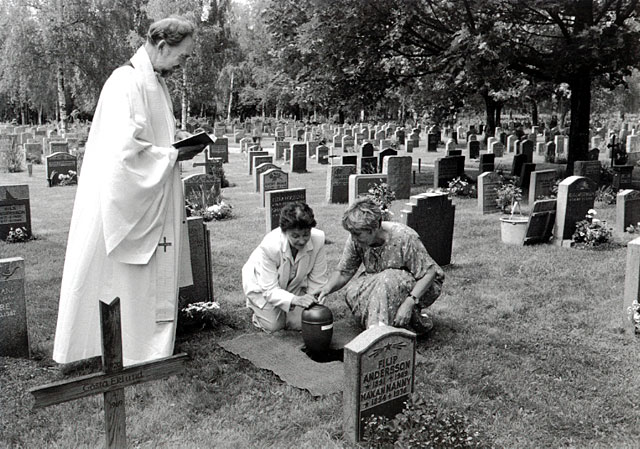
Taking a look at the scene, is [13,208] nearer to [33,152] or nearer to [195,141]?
[195,141]

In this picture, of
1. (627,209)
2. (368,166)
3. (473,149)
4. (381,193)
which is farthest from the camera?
(473,149)

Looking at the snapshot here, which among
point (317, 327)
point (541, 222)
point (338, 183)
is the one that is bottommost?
point (317, 327)

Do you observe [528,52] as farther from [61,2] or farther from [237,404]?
[61,2]

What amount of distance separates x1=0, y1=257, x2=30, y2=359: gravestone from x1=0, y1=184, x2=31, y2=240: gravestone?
5614 mm

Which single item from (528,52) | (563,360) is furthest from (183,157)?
(528,52)

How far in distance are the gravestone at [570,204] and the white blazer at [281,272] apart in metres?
5.21

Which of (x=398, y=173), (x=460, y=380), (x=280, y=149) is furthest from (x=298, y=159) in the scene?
(x=460, y=380)

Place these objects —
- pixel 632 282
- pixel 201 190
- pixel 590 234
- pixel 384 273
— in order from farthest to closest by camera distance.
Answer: pixel 201 190 < pixel 590 234 < pixel 632 282 < pixel 384 273

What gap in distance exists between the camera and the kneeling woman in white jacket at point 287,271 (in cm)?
557

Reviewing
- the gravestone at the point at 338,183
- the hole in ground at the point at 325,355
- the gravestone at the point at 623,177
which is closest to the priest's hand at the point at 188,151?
the hole in ground at the point at 325,355

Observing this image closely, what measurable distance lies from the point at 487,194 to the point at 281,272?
8.01 meters

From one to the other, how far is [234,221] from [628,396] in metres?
8.56

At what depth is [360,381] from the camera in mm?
3973

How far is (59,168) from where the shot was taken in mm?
17984
